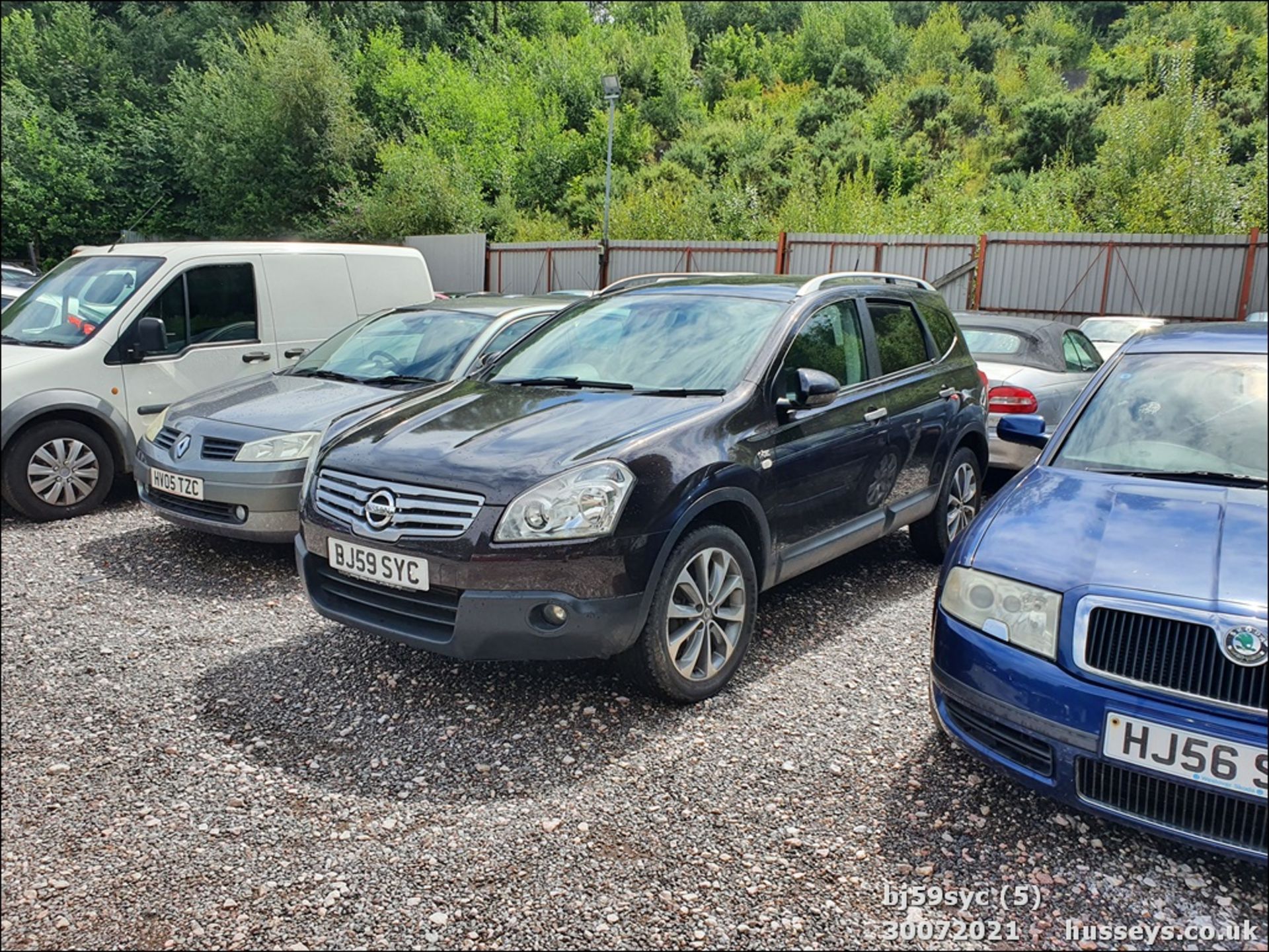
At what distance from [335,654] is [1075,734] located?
308cm

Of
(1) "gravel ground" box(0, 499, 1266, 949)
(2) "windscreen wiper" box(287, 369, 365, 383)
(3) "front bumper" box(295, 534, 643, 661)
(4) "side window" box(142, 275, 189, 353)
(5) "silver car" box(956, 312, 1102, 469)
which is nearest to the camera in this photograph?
(1) "gravel ground" box(0, 499, 1266, 949)

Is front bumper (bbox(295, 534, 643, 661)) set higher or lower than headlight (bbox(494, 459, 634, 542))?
lower

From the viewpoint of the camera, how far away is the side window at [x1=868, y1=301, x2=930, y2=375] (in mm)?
5156

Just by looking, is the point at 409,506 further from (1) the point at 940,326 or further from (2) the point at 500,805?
(1) the point at 940,326

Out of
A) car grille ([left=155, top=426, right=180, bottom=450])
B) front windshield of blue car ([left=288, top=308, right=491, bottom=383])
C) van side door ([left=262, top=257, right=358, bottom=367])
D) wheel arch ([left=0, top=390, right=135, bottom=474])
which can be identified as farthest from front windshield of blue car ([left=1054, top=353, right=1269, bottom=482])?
van side door ([left=262, top=257, right=358, bottom=367])

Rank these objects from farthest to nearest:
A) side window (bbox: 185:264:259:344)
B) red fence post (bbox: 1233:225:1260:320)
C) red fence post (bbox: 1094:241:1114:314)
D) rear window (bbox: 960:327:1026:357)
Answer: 1. red fence post (bbox: 1094:241:1114:314)
2. red fence post (bbox: 1233:225:1260:320)
3. rear window (bbox: 960:327:1026:357)
4. side window (bbox: 185:264:259:344)

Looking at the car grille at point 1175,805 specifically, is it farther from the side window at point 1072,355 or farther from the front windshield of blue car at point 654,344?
the side window at point 1072,355

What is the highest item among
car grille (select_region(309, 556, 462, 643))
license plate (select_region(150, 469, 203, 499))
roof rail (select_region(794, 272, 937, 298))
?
roof rail (select_region(794, 272, 937, 298))

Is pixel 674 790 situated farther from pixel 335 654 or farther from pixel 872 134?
pixel 872 134

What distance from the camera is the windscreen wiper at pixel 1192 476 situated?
1.81 meters

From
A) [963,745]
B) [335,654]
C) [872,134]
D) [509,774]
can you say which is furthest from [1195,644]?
[872,134]

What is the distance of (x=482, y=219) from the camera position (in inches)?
1178

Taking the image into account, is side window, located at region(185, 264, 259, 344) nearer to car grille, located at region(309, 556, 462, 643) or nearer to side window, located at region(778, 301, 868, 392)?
car grille, located at region(309, 556, 462, 643)

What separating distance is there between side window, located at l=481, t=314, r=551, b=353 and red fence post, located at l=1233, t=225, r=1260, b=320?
14.0m
